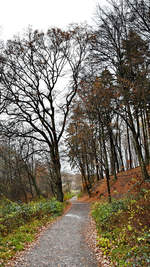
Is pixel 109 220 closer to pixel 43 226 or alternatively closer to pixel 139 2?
pixel 43 226

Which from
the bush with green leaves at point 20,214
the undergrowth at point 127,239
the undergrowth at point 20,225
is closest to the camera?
the undergrowth at point 127,239

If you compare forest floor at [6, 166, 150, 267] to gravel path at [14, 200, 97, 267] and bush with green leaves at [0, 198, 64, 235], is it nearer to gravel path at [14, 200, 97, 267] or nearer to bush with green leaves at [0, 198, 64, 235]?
gravel path at [14, 200, 97, 267]

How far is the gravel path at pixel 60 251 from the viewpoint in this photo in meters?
5.00

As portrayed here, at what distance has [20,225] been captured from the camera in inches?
334

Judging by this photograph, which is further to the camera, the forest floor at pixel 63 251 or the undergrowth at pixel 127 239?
the forest floor at pixel 63 251

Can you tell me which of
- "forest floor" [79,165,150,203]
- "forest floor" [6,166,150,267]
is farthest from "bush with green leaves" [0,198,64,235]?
"forest floor" [79,165,150,203]

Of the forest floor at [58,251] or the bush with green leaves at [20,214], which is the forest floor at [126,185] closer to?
the bush with green leaves at [20,214]

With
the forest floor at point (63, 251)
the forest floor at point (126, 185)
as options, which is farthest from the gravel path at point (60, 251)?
the forest floor at point (126, 185)

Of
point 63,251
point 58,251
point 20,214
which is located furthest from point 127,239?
point 20,214

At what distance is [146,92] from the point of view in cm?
928

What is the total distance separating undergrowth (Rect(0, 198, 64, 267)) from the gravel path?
18.9 inches

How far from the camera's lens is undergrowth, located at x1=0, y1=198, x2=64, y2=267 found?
233 inches

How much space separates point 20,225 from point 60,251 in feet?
11.2

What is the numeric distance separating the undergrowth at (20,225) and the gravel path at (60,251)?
48 cm
